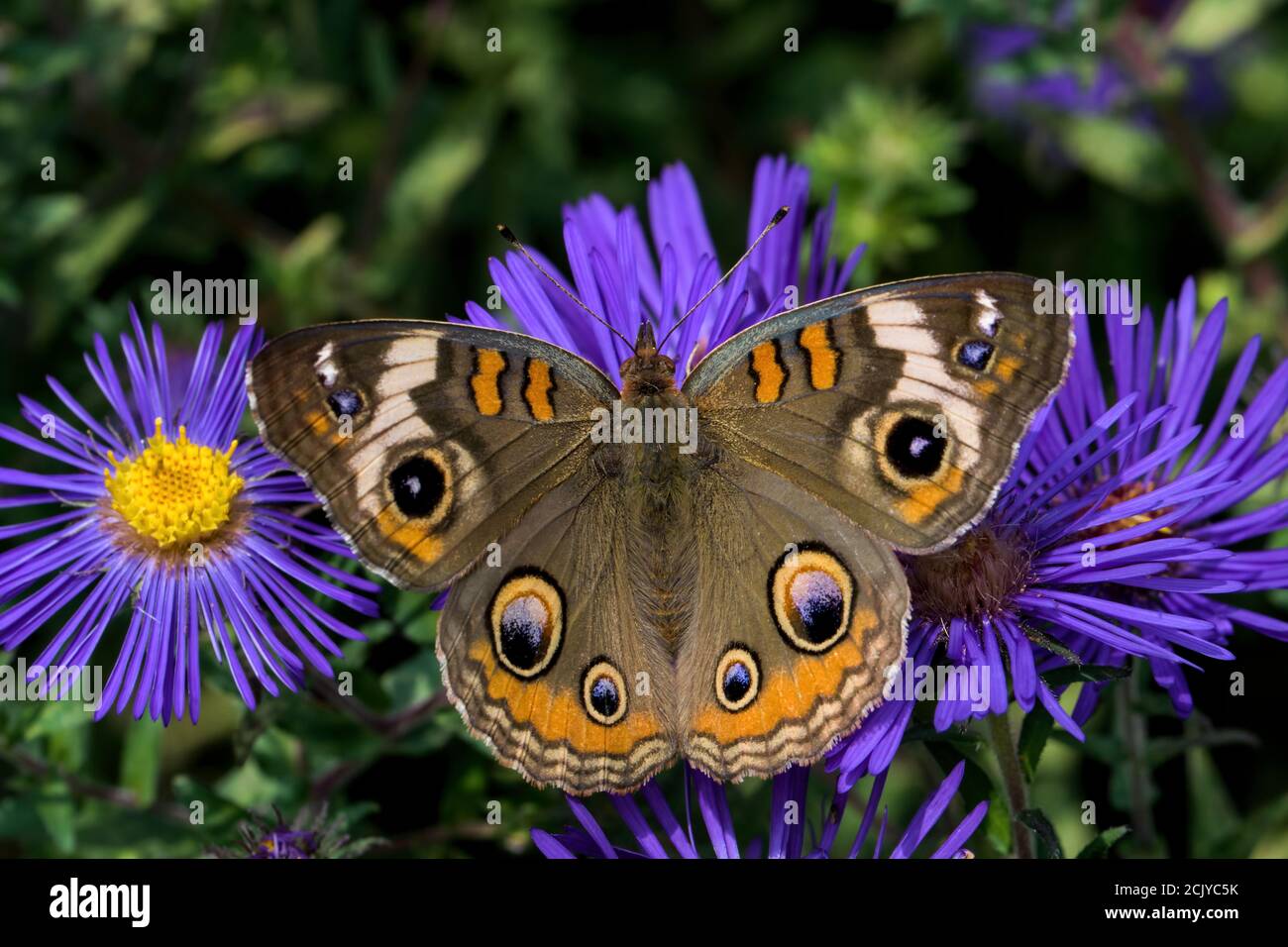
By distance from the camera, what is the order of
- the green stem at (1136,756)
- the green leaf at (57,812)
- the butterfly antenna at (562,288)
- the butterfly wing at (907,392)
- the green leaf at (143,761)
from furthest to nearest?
the green leaf at (143,761) < the green leaf at (57,812) < the green stem at (1136,756) < the butterfly antenna at (562,288) < the butterfly wing at (907,392)

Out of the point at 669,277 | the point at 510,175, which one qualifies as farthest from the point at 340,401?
the point at 510,175

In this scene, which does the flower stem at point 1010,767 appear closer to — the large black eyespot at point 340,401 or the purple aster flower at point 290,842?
the purple aster flower at point 290,842

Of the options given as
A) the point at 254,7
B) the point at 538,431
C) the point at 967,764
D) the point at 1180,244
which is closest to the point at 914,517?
the point at 967,764

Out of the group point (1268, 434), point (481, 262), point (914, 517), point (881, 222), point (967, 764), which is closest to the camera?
point (914, 517)

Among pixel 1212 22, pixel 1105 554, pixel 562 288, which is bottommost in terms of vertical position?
pixel 1105 554

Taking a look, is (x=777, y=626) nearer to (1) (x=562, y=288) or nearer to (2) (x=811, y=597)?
(2) (x=811, y=597)

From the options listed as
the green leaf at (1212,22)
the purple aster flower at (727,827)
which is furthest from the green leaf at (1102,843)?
the green leaf at (1212,22)
